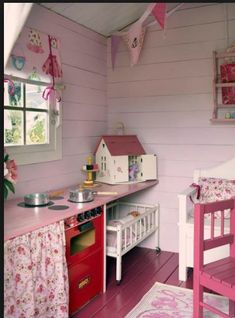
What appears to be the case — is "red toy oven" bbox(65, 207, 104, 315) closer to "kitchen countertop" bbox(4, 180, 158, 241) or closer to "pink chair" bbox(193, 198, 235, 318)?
"kitchen countertop" bbox(4, 180, 158, 241)

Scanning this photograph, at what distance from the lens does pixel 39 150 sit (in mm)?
2627

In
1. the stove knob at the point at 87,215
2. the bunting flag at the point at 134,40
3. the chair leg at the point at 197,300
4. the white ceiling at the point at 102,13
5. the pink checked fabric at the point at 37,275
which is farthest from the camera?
the bunting flag at the point at 134,40

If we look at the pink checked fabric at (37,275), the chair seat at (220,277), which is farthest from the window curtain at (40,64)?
the chair seat at (220,277)

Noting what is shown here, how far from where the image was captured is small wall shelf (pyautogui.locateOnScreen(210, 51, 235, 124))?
2943mm

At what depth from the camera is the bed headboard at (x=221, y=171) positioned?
3.03m

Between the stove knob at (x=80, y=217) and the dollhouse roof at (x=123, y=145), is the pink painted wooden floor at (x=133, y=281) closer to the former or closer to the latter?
the stove knob at (x=80, y=217)

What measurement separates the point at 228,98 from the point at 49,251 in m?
1.99

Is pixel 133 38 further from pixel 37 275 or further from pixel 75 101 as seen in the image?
pixel 37 275

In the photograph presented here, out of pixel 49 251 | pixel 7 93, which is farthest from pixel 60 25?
pixel 49 251

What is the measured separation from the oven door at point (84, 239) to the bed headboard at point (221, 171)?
1132 millimetres

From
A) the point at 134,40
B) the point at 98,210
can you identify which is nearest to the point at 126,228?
the point at 98,210

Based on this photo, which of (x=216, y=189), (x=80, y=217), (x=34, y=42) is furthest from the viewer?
(x=216, y=189)

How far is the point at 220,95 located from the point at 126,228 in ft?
4.70

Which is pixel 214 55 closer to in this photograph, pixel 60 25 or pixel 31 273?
pixel 60 25
